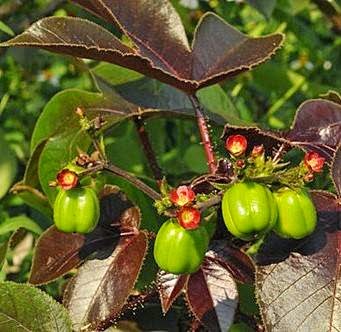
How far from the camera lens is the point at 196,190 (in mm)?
959

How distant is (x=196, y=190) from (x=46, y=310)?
20cm

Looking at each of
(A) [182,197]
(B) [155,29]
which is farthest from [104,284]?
(B) [155,29]

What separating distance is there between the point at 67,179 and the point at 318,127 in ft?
0.93

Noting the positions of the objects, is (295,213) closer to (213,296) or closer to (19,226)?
(213,296)

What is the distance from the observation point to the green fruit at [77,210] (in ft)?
3.15

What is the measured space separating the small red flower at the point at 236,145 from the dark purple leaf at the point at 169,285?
0.16 m

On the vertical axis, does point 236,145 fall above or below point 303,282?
above

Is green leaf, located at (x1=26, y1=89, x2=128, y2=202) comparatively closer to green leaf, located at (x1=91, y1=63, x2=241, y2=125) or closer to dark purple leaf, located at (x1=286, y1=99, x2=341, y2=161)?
green leaf, located at (x1=91, y1=63, x2=241, y2=125)

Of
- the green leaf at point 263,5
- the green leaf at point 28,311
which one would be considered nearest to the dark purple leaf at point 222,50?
the green leaf at point 28,311

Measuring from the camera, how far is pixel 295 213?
881mm

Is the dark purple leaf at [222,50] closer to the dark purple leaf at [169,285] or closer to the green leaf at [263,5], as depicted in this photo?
the dark purple leaf at [169,285]

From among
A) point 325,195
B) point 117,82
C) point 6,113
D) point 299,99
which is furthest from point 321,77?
point 325,195

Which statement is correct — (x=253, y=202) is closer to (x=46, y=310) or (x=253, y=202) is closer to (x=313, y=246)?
(x=313, y=246)

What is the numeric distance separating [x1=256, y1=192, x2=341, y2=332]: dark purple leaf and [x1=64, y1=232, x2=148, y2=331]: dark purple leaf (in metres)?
0.14
